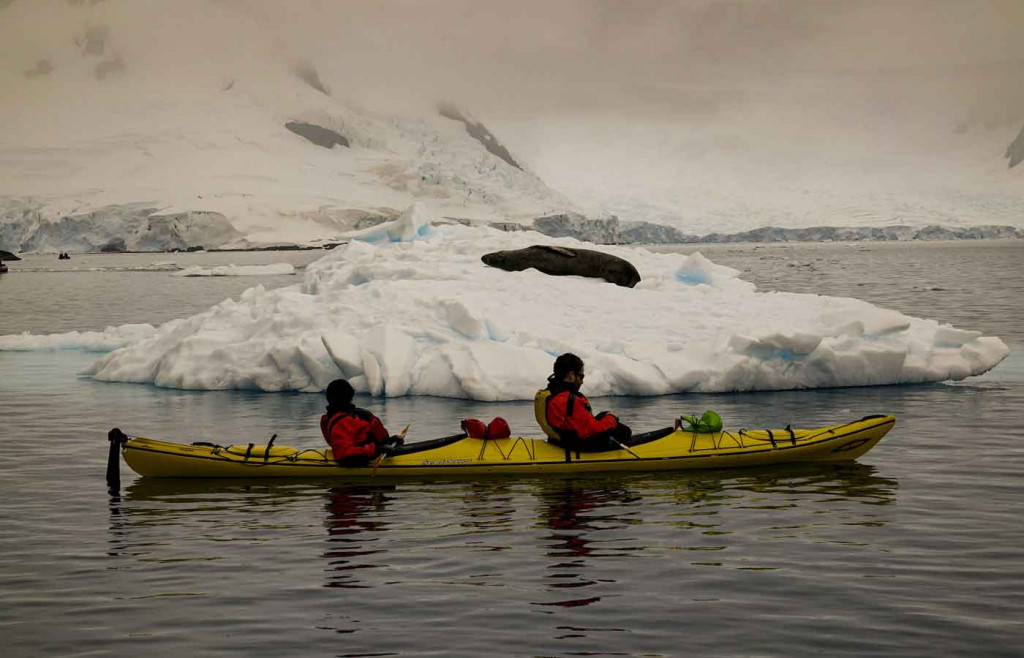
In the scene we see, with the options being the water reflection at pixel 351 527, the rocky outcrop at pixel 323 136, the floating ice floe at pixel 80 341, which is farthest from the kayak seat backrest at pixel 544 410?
the rocky outcrop at pixel 323 136

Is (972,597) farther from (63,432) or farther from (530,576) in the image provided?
(63,432)

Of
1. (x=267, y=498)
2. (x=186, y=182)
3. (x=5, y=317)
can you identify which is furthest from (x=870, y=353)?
(x=186, y=182)

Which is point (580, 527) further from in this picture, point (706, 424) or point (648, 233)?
point (648, 233)

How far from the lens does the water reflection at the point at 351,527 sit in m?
8.14

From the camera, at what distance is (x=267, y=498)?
1094 centimetres

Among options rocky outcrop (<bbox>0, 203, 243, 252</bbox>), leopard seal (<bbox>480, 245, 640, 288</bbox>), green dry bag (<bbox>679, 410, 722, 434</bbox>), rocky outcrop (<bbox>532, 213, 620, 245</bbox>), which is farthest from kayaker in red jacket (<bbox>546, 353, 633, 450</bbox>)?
rocky outcrop (<bbox>532, 213, 620, 245</bbox>)

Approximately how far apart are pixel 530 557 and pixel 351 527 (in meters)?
1.90

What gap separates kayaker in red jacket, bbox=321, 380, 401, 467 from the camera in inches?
445

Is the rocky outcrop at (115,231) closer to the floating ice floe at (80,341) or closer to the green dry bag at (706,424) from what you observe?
the floating ice floe at (80,341)

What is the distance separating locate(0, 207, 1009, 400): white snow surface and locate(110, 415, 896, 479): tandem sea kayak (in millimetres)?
5343

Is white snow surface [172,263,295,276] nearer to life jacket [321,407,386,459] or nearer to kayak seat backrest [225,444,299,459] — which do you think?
kayak seat backrest [225,444,299,459]

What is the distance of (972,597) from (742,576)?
147 cm

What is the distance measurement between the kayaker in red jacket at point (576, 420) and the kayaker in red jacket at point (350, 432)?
5.68 feet

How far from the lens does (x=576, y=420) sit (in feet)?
37.5
